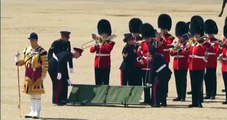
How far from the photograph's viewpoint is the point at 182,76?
20.6 metres

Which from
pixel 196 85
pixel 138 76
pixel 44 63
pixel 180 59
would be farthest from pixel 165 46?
pixel 44 63

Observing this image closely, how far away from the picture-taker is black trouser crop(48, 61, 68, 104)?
1950 cm

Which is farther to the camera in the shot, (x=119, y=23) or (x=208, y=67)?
(x=119, y=23)

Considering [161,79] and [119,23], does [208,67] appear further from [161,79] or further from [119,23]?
[119,23]

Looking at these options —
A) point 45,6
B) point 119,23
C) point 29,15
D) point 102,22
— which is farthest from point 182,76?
point 45,6

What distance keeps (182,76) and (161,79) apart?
124 centimetres

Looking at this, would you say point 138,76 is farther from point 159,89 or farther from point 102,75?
point 159,89

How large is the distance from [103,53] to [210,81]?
2399 millimetres

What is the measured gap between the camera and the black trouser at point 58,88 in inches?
768

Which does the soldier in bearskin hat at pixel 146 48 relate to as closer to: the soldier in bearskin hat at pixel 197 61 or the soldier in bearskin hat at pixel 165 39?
the soldier in bearskin hat at pixel 165 39

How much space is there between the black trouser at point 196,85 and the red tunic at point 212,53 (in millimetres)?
671

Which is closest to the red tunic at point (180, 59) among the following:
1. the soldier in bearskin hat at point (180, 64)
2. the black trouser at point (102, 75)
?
the soldier in bearskin hat at point (180, 64)

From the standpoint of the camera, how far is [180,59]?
20.4 m

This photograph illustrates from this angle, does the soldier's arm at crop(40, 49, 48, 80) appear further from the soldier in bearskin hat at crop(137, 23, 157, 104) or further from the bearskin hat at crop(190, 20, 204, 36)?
the bearskin hat at crop(190, 20, 204, 36)
